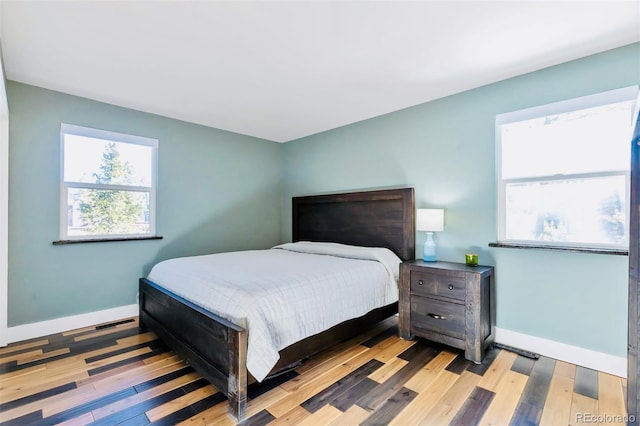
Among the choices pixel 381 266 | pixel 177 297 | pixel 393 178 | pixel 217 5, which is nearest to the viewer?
pixel 217 5

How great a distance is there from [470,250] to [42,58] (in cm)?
393

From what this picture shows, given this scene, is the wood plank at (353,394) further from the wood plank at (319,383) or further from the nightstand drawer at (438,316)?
the nightstand drawer at (438,316)

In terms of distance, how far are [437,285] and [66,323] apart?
11.6 feet

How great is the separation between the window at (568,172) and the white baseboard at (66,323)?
12.9 feet

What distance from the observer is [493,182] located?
2703 millimetres

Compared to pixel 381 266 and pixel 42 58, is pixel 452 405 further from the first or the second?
pixel 42 58

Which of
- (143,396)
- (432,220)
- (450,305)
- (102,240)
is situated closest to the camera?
(143,396)

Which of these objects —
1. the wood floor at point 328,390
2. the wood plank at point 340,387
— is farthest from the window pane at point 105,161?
the wood plank at point 340,387

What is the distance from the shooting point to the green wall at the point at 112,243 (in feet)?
8.93

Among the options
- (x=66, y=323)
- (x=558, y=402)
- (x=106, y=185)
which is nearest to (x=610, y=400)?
(x=558, y=402)

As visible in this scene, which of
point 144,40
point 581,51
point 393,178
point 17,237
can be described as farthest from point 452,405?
point 17,237

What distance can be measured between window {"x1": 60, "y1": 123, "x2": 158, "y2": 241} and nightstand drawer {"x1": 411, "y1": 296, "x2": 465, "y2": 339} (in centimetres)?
301

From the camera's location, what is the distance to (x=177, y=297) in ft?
7.68

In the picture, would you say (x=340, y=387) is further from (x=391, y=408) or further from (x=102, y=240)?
(x=102, y=240)
